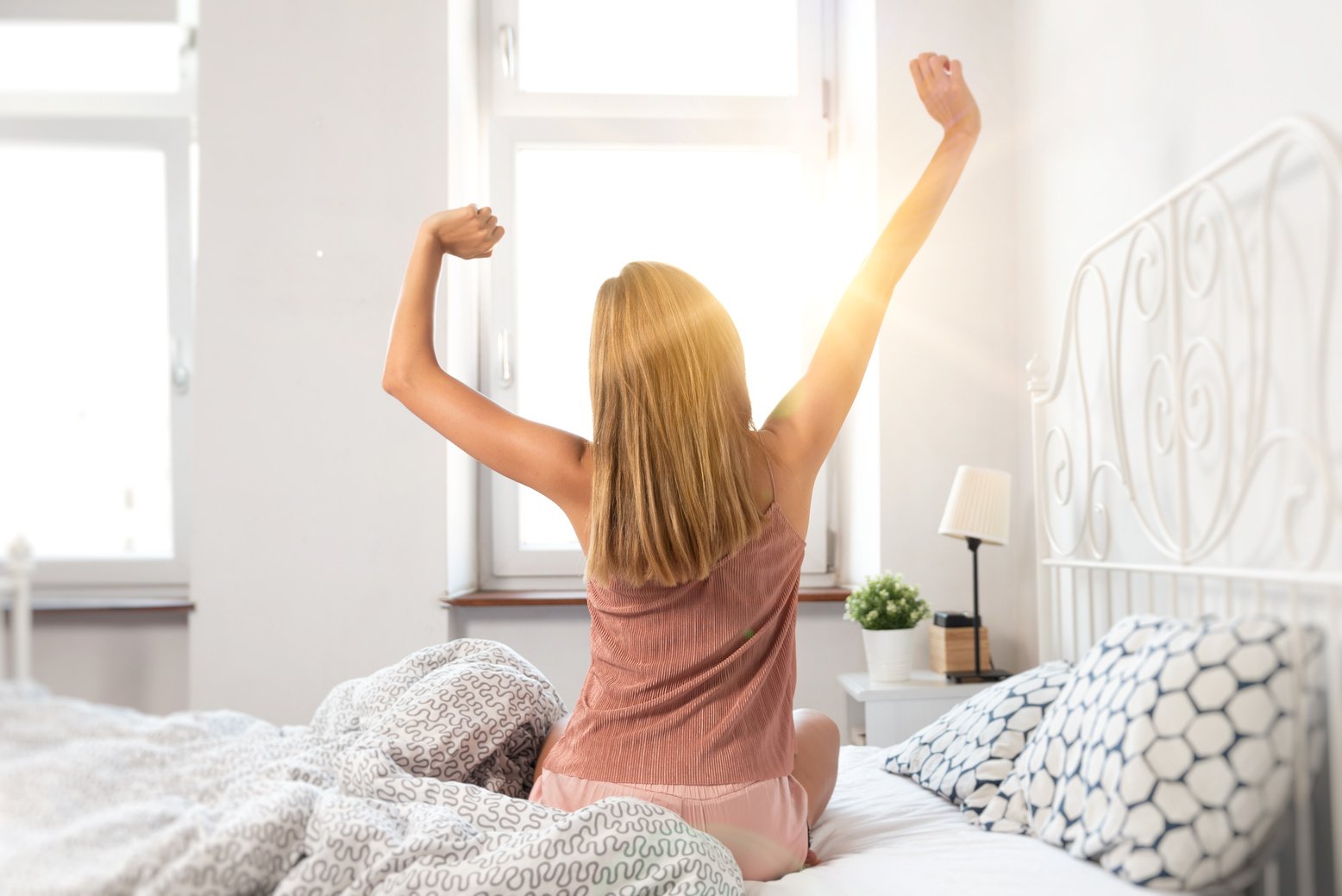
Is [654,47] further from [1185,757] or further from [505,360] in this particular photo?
[1185,757]

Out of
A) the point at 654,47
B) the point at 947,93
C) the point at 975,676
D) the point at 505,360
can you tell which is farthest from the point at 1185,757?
the point at 654,47

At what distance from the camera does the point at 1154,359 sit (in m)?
1.39

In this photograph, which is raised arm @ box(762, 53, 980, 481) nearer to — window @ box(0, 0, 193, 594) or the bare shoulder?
the bare shoulder

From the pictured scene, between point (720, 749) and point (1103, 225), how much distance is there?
1.24 m

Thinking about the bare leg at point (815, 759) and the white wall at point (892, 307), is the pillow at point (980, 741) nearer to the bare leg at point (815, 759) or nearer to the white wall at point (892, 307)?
the bare leg at point (815, 759)

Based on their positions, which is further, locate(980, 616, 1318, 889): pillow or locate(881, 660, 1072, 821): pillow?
locate(881, 660, 1072, 821): pillow

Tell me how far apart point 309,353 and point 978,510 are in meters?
1.41

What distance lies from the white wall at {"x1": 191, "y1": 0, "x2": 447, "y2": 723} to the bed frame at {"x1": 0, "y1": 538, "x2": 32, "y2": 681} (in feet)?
0.27

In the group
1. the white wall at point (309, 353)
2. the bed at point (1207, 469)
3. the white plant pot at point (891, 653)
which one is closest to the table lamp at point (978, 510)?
→ the white plant pot at point (891, 653)

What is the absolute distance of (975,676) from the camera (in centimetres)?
200

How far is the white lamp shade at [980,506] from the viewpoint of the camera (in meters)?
1.97

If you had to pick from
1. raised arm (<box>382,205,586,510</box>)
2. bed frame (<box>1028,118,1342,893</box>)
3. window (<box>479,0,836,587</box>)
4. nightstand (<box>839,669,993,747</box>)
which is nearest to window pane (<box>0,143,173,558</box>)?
raised arm (<box>382,205,586,510</box>)

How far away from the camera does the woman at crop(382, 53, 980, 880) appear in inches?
42.1

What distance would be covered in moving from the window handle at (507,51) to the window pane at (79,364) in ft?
7.30
